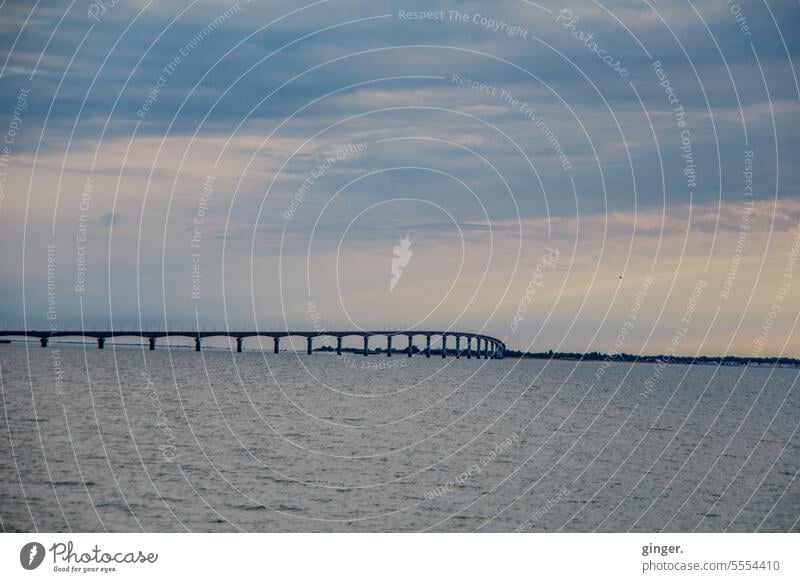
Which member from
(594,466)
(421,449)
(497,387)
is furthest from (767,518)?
(497,387)

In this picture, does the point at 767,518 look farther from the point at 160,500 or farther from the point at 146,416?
the point at 146,416

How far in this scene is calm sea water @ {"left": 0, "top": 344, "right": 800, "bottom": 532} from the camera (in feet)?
145

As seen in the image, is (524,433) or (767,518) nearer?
(767,518)

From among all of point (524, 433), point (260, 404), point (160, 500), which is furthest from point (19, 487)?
point (260, 404)

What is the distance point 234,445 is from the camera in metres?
64.4

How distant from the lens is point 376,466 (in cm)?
5722

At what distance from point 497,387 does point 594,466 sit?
305ft

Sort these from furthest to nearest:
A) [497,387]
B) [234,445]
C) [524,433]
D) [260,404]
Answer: [497,387]
[260,404]
[524,433]
[234,445]

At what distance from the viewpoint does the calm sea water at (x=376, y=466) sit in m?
44.1
